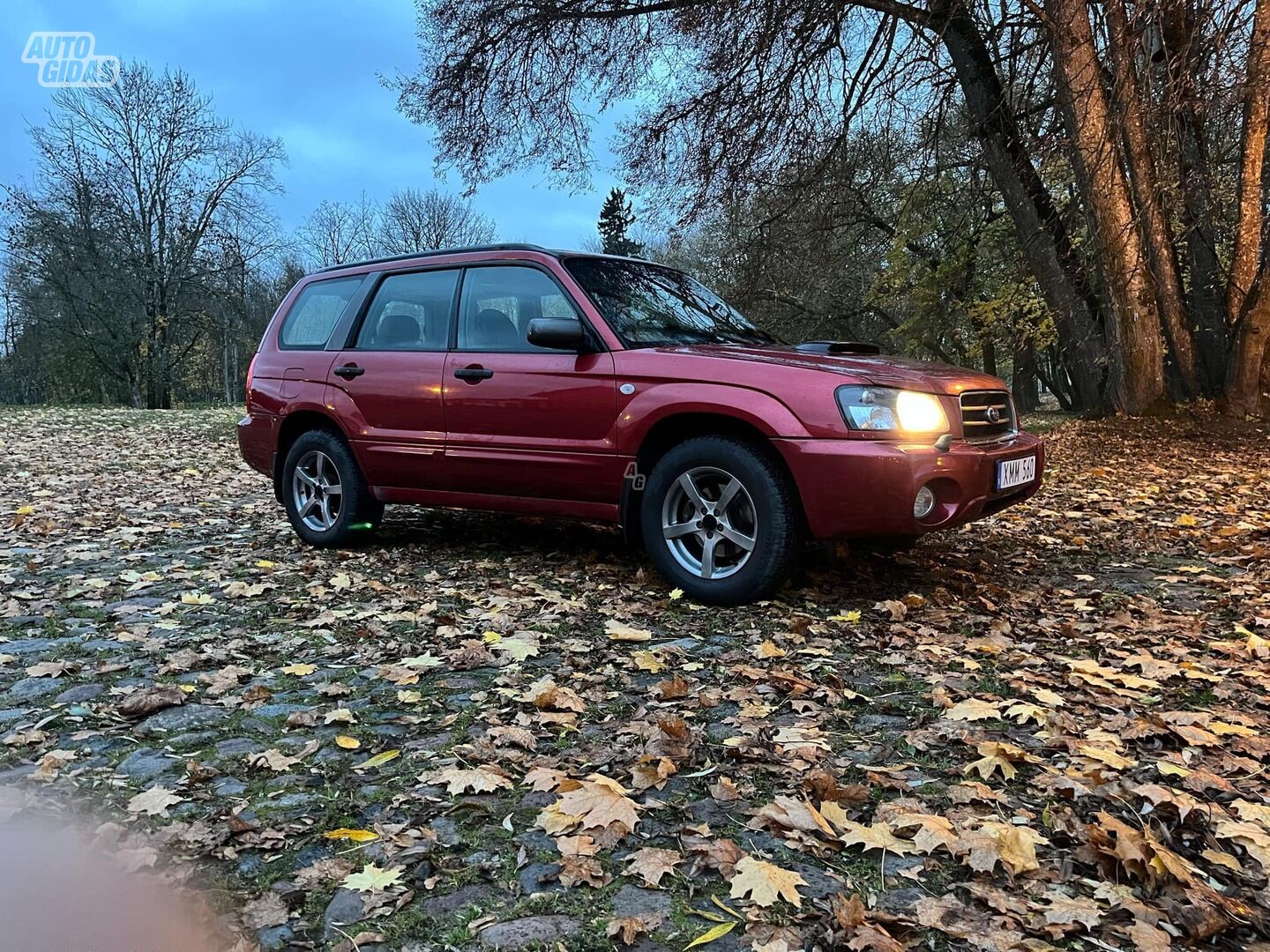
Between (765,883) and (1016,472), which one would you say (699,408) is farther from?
(765,883)

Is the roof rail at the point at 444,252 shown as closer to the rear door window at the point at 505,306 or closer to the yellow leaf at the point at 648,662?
the rear door window at the point at 505,306

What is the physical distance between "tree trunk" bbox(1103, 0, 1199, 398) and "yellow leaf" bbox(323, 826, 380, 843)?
8.83 m

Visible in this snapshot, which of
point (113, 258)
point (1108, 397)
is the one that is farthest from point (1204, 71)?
point (113, 258)

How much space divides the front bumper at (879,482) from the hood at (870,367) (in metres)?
0.31

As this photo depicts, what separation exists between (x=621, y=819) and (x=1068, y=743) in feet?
4.96

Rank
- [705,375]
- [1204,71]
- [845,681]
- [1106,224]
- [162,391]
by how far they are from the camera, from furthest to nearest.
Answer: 1. [162,391]
2. [1106,224]
3. [1204,71]
4. [705,375]
5. [845,681]

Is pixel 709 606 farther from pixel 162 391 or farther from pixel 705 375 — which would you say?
pixel 162 391

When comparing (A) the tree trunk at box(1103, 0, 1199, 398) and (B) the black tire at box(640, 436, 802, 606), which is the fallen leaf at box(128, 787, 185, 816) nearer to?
(B) the black tire at box(640, 436, 802, 606)

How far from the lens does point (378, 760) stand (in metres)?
2.79

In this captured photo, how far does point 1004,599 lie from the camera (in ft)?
15.2

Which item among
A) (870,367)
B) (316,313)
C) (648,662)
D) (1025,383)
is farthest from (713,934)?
(1025,383)

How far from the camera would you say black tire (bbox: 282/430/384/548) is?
589 cm

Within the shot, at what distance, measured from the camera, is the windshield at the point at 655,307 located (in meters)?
4.96

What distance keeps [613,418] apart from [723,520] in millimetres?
824
